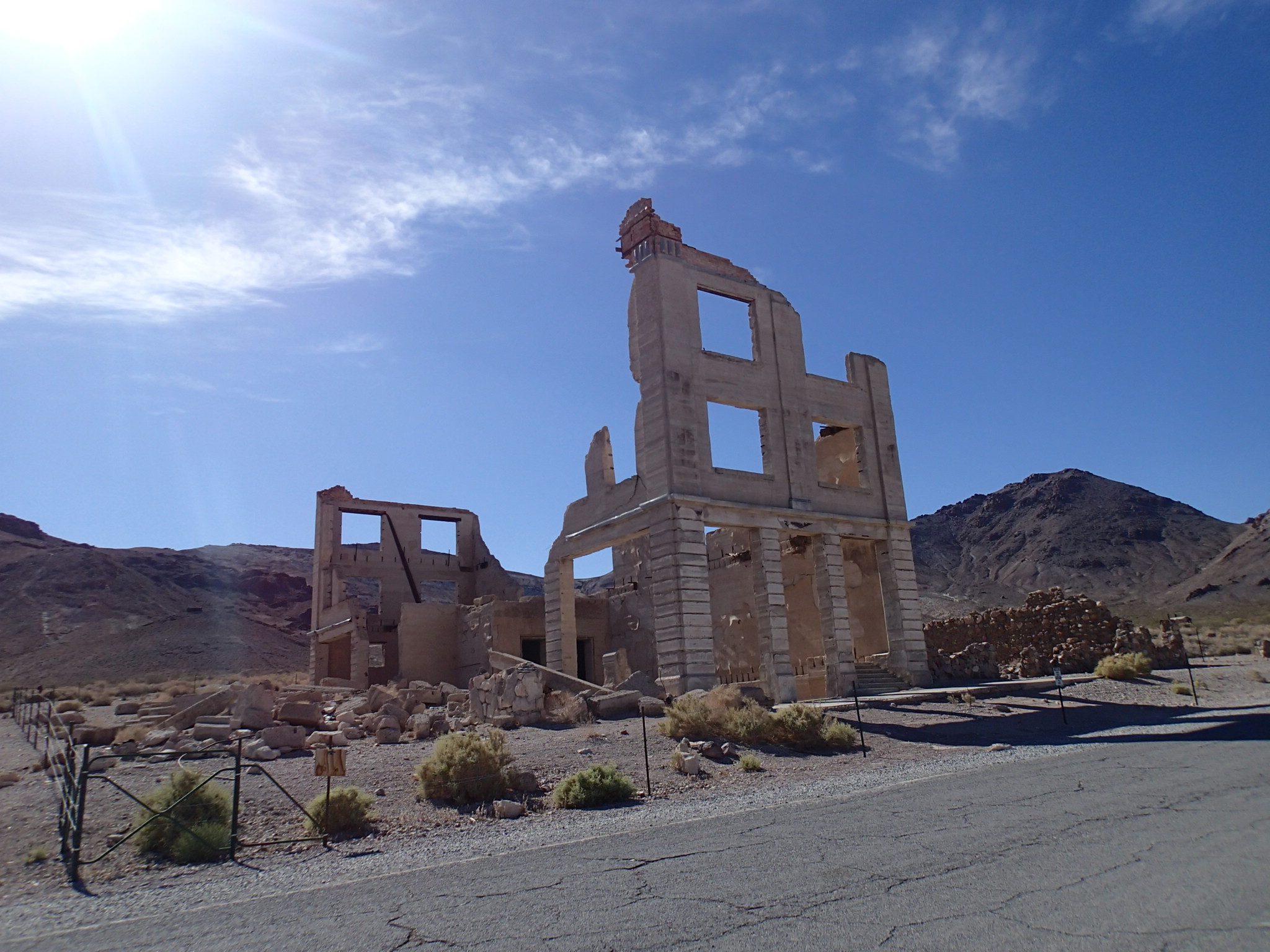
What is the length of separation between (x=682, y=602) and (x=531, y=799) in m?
9.35

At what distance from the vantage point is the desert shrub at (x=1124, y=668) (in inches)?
878

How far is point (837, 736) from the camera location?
1480 cm

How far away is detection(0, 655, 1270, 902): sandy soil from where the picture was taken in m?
8.62

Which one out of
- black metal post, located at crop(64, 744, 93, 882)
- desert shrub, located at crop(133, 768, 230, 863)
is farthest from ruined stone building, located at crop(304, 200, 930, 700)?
black metal post, located at crop(64, 744, 93, 882)

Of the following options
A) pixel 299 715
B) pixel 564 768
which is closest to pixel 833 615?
pixel 564 768

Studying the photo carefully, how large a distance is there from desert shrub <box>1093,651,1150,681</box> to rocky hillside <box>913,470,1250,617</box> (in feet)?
116

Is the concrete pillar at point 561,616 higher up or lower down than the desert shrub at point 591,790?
higher up

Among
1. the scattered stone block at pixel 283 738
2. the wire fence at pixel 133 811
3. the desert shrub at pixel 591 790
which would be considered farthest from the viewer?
the scattered stone block at pixel 283 738

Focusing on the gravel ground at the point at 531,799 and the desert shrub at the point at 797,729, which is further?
the desert shrub at the point at 797,729

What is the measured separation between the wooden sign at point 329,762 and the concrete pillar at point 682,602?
36.9 feet

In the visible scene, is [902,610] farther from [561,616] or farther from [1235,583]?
[1235,583]

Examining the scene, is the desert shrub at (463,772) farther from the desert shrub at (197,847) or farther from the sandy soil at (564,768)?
the desert shrub at (197,847)

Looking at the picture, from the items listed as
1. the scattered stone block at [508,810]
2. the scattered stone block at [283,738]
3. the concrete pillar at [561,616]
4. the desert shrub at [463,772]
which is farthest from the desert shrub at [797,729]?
the concrete pillar at [561,616]

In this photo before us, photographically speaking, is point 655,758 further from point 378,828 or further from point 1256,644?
point 1256,644
